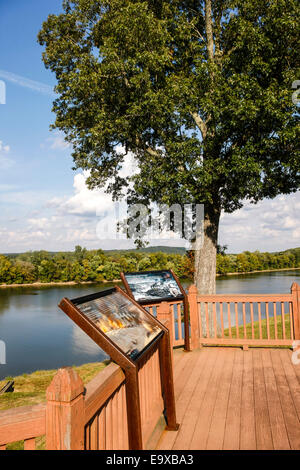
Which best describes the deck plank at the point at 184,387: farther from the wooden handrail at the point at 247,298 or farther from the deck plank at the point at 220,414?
the wooden handrail at the point at 247,298

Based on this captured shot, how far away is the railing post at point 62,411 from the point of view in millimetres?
1709

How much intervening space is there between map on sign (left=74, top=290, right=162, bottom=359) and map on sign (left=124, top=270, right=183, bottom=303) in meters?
2.40

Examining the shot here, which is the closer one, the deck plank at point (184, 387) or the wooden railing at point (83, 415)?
the wooden railing at point (83, 415)

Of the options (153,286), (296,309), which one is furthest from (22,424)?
(296,309)

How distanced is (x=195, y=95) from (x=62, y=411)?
8.75 m

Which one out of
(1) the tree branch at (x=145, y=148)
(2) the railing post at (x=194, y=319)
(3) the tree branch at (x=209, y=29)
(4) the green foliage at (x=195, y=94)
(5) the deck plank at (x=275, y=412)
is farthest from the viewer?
(1) the tree branch at (x=145, y=148)

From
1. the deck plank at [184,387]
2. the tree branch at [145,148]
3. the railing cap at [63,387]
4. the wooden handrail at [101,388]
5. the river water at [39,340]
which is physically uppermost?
the tree branch at [145,148]

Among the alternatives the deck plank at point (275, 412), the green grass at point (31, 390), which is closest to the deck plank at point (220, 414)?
the deck plank at point (275, 412)

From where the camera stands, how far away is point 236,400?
14.3 feet

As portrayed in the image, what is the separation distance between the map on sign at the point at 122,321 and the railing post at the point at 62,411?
2.64 ft

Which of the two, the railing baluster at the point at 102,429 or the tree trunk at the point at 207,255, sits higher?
the tree trunk at the point at 207,255

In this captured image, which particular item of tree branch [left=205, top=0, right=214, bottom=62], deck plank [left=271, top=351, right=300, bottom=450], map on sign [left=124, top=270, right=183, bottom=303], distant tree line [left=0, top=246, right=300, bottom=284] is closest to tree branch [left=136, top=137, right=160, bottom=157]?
tree branch [left=205, top=0, right=214, bottom=62]

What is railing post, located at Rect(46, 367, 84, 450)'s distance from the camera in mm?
1709

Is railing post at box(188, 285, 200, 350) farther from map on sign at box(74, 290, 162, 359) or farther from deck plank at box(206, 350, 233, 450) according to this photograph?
map on sign at box(74, 290, 162, 359)
